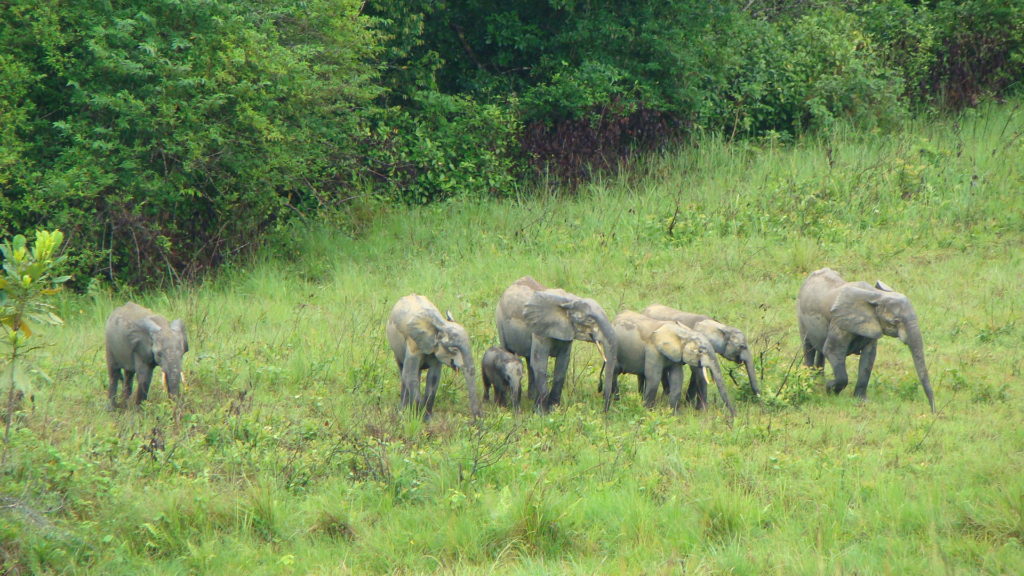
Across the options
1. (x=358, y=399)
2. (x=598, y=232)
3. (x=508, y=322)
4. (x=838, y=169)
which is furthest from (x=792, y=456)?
(x=838, y=169)

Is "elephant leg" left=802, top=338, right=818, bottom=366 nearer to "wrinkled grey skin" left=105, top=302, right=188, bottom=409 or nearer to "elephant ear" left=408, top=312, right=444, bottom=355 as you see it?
"elephant ear" left=408, top=312, right=444, bottom=355

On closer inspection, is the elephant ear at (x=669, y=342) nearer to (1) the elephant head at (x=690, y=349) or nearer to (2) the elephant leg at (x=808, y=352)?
(1) the elephant head at (x=690, y=349)

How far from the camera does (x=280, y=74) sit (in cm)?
1525

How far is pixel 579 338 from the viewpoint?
10359 millimetres

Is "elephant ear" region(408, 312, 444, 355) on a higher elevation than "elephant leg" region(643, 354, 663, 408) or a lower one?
higher

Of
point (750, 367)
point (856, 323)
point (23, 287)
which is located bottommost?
point (750, 367)

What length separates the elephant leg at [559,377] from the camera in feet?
34.5

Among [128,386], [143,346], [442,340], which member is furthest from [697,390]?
[128,386]

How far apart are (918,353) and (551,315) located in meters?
3.18

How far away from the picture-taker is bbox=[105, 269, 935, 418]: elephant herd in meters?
9.82

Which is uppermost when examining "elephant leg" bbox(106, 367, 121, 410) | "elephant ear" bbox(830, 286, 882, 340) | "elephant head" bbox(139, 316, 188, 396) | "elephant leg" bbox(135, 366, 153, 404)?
"elephant ear" bbox(830, 286, 882, 340)

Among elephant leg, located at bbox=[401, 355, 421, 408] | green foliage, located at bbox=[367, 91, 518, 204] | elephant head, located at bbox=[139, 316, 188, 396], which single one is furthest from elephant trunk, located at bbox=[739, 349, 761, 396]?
green foliage, located at bbox=[367, 91, 518, 204]

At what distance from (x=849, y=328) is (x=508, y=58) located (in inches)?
451

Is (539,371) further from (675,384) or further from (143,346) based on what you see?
(143,346)
